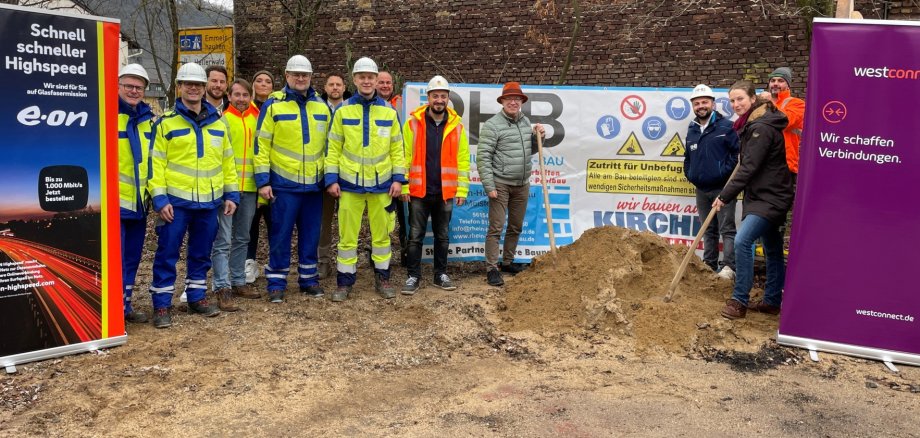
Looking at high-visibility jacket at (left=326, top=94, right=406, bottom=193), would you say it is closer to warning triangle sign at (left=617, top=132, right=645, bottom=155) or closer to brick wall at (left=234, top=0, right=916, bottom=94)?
warning triangle sign at (left=617, top=132, right=645, bottom=155)

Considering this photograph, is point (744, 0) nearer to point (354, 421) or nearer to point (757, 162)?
point (757, 162)

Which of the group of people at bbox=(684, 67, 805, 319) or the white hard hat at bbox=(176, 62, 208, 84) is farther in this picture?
the group of people at bbox=(684, 67, 805, 319)

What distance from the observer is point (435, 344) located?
544 cm

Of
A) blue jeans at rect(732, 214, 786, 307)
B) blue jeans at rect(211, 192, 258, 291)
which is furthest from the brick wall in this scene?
blue jeans at rect(211, 192, 258, 291)

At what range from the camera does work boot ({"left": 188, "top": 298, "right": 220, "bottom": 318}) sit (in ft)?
19.9

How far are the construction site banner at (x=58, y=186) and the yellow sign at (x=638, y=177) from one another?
16.5ft

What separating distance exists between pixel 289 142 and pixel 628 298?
3.28m

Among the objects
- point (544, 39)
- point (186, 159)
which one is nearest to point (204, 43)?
point (544, 39)

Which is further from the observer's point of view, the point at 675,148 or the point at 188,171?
the point at 675,148

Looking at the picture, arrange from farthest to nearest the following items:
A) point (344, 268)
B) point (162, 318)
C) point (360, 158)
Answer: point (344, 268) → point (360, 158) → point (162, 318)

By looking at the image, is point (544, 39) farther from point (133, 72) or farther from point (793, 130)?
point (133, 72)

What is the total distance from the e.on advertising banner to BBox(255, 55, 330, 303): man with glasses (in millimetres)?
1718

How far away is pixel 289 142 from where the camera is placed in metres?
6.30

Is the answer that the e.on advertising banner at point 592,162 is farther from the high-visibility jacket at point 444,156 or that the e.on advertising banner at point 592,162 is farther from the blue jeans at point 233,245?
the blue jeans at point 233,245
